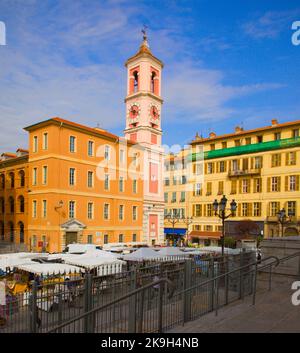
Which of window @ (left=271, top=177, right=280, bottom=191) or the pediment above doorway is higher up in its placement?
window @ (left=271, top=177, right=280, bottom=191)

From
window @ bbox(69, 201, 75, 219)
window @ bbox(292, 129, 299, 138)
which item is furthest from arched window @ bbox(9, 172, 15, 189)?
window @ bbox(292, 129, 299, 138)

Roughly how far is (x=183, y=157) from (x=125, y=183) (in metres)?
19.2

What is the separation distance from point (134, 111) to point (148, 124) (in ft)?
9.61

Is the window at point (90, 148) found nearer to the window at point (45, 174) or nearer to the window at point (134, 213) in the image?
the window at point (45, 174)

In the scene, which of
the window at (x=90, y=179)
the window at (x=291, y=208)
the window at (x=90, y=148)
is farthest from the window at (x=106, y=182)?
the window at (x=291, y=208)

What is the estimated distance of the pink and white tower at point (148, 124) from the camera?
40.9m

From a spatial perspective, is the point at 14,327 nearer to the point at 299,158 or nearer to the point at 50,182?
the point at 50,182

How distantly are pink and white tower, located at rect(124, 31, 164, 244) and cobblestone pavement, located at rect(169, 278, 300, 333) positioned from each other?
103 feet

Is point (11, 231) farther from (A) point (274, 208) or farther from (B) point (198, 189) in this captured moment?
(A) point (274, 208)

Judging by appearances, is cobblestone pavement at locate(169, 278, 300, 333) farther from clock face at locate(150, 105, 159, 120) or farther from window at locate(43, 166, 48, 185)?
clock face at locate(150, 105, 159, 120)

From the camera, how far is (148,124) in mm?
41000

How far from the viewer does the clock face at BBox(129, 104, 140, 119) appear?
137 ft

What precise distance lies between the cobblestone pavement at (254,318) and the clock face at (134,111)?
113ft
